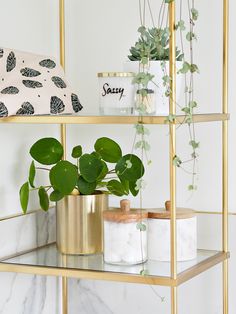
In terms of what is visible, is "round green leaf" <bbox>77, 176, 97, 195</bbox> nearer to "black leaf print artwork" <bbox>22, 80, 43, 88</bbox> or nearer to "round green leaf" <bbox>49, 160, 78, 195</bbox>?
"round green leaf" <bbox>49, 160, 78, 195</bbox>

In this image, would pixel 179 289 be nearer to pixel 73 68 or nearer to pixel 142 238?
pixel 142 238

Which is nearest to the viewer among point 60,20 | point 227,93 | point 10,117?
point 10,117

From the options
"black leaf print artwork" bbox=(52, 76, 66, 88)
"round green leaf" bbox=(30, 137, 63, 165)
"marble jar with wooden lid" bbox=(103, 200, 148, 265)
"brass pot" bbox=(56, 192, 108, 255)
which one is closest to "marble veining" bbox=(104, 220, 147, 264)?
"marble jar with wooden lid" bbox=(103, 200, 148, 265)

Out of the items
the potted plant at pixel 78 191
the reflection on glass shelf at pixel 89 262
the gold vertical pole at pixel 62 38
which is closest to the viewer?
the reflection on glass shelf at pixel 89 262

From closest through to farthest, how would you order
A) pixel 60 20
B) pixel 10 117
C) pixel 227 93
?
1. pixel 10 117
2. pixel 227 93
3. pixel 60 20

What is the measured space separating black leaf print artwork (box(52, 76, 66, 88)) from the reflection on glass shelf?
354 millimetres

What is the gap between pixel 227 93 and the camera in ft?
5.60

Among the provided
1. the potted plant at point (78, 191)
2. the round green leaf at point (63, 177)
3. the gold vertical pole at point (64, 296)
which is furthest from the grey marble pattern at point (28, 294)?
the round green leaf at point (63, 177)

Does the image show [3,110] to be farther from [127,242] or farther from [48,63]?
[127,242]

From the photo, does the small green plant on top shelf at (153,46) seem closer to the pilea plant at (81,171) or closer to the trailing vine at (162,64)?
the trailing vine at (162,64)

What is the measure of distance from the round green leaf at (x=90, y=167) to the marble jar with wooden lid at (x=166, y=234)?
0.45ft

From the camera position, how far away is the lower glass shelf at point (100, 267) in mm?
1449

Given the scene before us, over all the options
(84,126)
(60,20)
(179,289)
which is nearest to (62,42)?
(60,20)

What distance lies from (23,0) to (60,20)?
0.12 m
